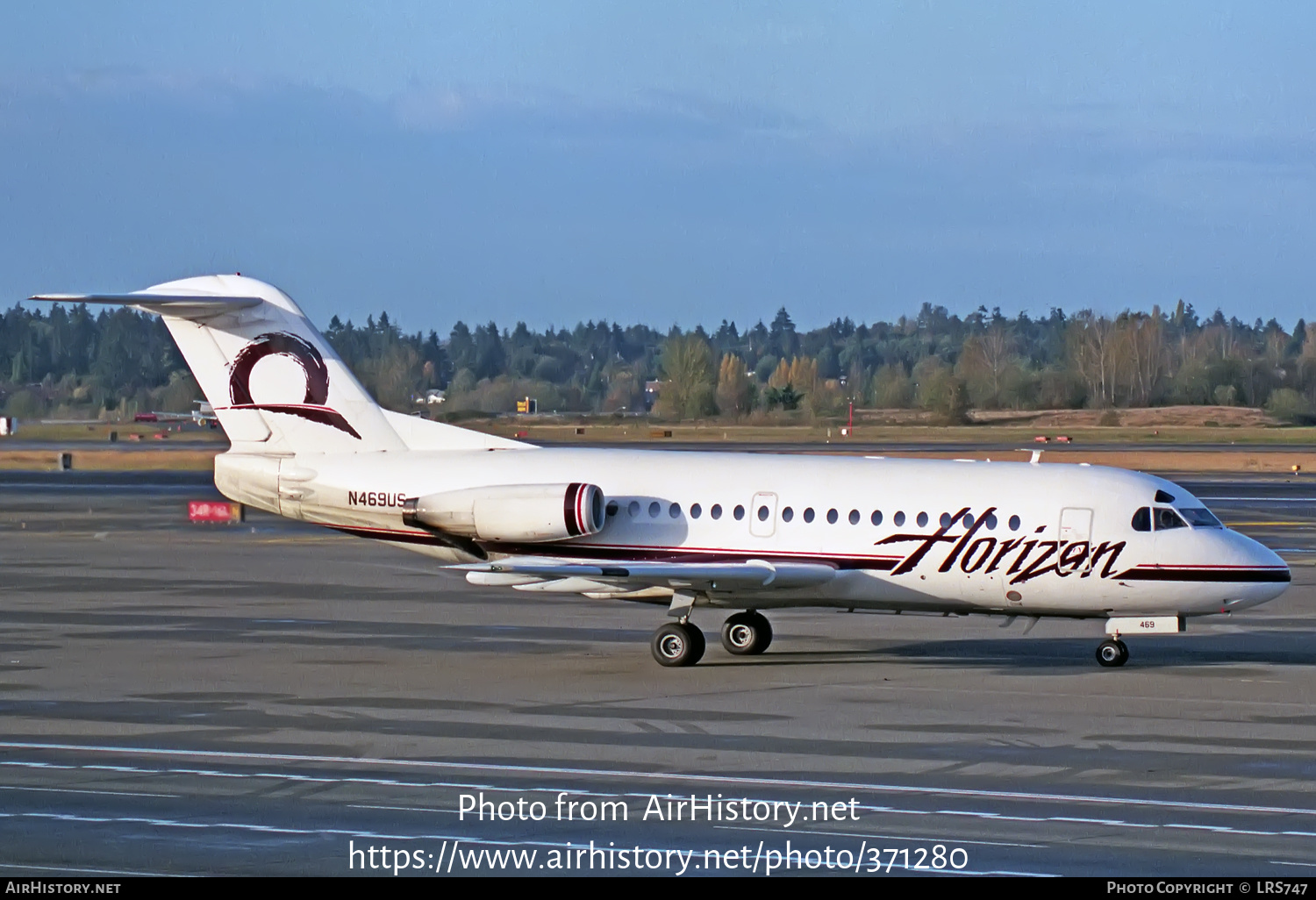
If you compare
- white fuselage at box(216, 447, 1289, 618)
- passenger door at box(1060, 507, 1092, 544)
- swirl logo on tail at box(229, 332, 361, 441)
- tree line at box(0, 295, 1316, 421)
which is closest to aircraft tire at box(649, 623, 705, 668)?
white fuselage at box(216, 447, 1289, 618)

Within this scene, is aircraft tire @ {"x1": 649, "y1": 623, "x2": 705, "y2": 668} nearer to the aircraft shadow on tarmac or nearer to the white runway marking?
the aircraft shadow on tarmac

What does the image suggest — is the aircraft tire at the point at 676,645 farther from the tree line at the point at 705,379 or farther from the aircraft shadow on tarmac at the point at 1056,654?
the tree line at the point at 705,379

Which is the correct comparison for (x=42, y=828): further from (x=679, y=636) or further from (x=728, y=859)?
(x=679, y=636)

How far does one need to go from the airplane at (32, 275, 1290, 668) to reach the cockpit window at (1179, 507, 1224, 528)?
26 mm

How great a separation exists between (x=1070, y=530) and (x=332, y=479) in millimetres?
10861

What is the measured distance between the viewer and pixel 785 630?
27359 mm

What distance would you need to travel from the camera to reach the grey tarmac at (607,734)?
1337 centimetres

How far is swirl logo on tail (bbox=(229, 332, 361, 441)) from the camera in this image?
25766 millimetres

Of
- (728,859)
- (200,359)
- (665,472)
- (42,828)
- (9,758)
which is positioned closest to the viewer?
(728,859)

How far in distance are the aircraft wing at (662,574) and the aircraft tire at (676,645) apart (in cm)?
59

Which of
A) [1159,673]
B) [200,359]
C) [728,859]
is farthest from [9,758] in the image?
[1159,673]

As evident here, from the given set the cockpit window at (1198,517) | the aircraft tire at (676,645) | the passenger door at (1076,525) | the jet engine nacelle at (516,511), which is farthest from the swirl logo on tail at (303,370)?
the cockpit window at (1198,517)

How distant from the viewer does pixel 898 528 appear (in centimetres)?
2339

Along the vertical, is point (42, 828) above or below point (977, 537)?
below
